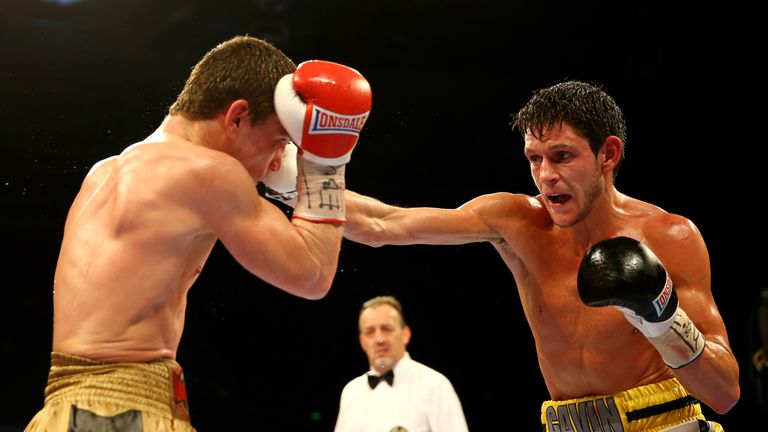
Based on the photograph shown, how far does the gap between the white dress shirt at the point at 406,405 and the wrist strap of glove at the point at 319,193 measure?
9.08ft

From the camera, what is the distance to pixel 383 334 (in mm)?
4848

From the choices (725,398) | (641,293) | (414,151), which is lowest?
(414,151)

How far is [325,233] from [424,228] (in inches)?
30.2

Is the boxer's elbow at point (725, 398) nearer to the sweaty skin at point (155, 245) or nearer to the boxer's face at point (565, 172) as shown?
the boxer's face at point (565, 172)

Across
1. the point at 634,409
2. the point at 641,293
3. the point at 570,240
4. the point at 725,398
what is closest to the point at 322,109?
the point at 641,293

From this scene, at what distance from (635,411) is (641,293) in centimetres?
47

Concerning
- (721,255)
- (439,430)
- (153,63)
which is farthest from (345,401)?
(721,255)

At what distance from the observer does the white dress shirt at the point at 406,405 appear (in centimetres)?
457

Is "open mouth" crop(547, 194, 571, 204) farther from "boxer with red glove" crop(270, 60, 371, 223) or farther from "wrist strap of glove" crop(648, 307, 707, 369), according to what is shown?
"boxer with red glove" crop(270, 60, 371, 223)

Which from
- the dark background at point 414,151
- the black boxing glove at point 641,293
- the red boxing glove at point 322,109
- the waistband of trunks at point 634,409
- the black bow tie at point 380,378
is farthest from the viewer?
the dark background at point 414,151

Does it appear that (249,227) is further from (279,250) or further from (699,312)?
(699,312)

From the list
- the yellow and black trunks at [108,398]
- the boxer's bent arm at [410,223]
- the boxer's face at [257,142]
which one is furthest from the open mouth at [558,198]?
the yellow and black trunks at [108,398]

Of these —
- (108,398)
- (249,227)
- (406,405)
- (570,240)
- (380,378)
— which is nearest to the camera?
(108,398)

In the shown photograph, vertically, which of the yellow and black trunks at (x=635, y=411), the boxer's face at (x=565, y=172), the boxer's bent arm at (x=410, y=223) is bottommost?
the yellow and black trunks at (x=635, y=411)
